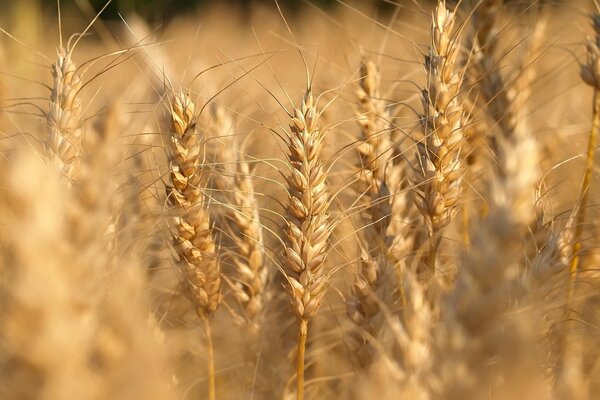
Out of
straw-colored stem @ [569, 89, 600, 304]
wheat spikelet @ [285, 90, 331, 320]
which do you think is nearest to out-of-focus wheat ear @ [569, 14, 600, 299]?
straw-colored stem @ [569, 89, 600, 304]

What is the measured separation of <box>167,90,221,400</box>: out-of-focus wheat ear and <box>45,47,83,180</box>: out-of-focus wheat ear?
18 cm

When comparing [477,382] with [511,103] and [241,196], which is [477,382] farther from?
[511,103]

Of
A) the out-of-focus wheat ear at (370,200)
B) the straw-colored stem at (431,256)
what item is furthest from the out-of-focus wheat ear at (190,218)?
the straw-colored stem at (431,256)

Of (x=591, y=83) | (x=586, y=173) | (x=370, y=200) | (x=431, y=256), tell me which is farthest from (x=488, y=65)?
(x=431, y=256)

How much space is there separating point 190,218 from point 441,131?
0.53 meters

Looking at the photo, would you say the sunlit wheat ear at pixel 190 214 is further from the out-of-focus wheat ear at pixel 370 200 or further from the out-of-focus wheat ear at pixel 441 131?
the out-of-focus wheat ear at pixel 441 131

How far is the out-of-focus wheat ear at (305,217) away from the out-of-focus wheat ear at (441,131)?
0.76 ft

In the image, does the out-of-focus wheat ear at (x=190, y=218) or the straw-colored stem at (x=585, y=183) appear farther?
the straw-colored stem at (x=585, y=183)

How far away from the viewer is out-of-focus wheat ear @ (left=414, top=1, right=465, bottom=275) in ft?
4.76

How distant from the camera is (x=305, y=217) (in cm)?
135

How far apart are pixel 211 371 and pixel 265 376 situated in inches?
10.8

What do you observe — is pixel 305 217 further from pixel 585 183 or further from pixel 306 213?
pixel 585 183

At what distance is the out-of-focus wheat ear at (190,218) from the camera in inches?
56.2

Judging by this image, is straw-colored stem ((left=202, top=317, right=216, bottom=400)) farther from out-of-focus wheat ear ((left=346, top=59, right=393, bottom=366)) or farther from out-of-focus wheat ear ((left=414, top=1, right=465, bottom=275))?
out-of-focus wheat ear ((left=414, top=1, right=465, bottom=275))
